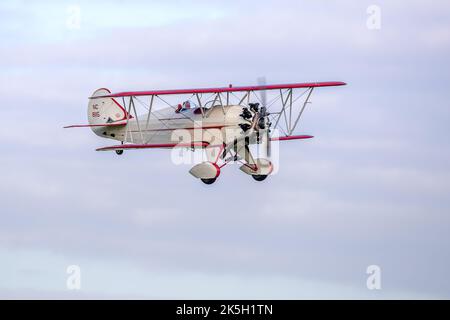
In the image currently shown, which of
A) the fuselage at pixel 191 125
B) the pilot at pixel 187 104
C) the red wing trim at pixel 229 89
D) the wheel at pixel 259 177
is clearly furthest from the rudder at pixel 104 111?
the wheel at pixel 259 177

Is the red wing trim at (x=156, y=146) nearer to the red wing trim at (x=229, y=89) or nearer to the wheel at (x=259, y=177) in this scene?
the red wing trim at (x=229, y=89)

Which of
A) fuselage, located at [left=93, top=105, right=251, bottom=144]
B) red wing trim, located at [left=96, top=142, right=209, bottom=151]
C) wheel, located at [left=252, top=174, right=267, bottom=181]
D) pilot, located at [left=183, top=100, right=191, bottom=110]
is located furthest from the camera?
wheel, located at [left=252, top=174, right=267, bottom=181]

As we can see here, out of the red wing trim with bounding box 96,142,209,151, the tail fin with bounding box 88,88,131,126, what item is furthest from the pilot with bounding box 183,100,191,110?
the tail fin with bounding box 88,88,131,126

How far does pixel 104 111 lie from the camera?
5609 cm

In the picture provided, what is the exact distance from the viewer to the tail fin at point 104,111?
55938 millimetres

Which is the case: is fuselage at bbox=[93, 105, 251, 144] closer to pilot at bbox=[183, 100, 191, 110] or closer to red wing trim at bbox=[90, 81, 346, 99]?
pilot at bbox=[183, 100, 191, 110]

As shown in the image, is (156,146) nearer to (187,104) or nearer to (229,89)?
(187,104)

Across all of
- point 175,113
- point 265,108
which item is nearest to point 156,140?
point 175,113

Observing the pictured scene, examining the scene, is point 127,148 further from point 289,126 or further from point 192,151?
point 289,126

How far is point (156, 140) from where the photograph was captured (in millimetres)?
52062

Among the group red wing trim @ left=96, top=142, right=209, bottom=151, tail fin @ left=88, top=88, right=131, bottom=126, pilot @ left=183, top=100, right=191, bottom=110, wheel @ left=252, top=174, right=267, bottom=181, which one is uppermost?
tail fin @ left=88, top=88, right=131, bottom=126

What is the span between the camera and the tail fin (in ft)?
184

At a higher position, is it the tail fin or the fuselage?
the tail fin

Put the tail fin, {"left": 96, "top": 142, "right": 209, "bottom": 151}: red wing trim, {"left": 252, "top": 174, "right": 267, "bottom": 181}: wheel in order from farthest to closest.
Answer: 1. the tail fin
2. {"left": 252, "top": 174, "right": 267, "bottom": 181}: wheel
3. {"left": 96, "top": 142, "right": 209, "bottom": 151}: red wing trim
